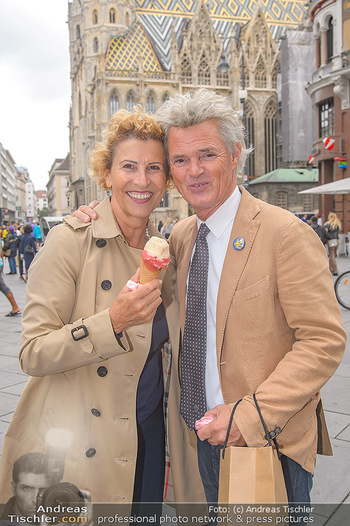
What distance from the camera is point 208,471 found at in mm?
1936

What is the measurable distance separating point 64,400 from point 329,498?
1.84m

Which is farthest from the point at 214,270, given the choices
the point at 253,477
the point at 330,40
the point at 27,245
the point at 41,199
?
the point at 41,199

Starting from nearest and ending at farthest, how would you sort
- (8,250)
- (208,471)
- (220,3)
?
1. (208,471)
2. (8,250)
3. (220,3)

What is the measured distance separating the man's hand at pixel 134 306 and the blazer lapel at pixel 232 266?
238 millimetres

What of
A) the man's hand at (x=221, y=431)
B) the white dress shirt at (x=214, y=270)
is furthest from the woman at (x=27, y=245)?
the man's hand at (x=221, y=431)

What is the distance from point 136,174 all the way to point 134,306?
0.64m

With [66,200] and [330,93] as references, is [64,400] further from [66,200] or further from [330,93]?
[66,200]

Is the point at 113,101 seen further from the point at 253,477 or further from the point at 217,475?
the point at 253,477

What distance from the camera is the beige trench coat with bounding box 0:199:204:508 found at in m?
1.67

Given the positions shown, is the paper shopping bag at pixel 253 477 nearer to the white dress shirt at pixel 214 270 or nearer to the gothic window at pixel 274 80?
the white dress shirt at pixel 214 270

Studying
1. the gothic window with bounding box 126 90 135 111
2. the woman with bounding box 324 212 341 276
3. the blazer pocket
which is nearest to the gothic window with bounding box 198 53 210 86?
the gothic window with bounding box 126 90 135 111

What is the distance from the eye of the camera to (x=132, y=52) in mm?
45188

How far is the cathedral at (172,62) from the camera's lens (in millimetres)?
43656

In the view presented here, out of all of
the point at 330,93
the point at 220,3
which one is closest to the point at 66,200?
the point at 220,3
